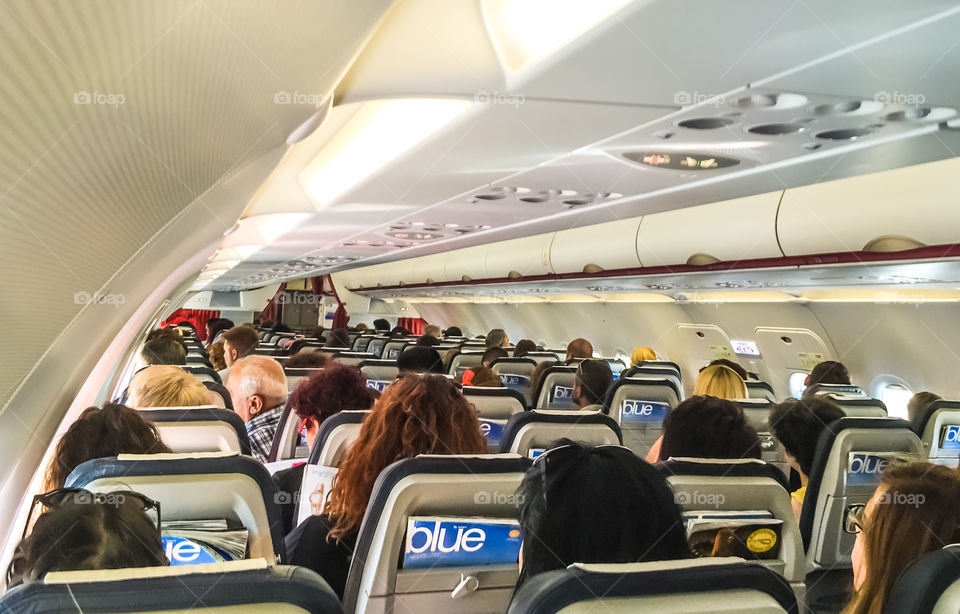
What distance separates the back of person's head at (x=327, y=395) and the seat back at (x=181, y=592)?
3409 millimetres

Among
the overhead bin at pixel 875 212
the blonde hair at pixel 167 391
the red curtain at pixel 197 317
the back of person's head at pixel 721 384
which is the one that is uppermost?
the overhead bin at pixel 875 212

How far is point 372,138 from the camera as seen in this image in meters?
5.31

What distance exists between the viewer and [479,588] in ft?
8.93

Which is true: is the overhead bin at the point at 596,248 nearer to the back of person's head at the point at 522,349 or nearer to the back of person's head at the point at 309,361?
the back of person's head at the point at 522,349

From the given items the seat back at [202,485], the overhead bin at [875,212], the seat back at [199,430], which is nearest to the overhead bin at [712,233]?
the overhead bin at [875,212]

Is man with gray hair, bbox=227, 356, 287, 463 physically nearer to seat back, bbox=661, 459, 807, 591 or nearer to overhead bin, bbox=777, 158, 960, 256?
seat back, bbox=661, 459, 807, 591

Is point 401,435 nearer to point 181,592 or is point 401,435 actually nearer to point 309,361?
point 181,592

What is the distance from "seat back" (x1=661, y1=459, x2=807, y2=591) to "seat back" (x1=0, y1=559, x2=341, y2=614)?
75.4 inches

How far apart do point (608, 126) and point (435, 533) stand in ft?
8.31

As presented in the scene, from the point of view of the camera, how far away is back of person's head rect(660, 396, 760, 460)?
12.6 ft

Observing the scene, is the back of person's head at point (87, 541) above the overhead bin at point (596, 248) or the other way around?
the other way around

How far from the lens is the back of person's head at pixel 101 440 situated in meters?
2.98

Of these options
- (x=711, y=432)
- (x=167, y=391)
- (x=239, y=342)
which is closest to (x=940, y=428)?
(x=711, y=432)

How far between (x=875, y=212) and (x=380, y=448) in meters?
3.95
